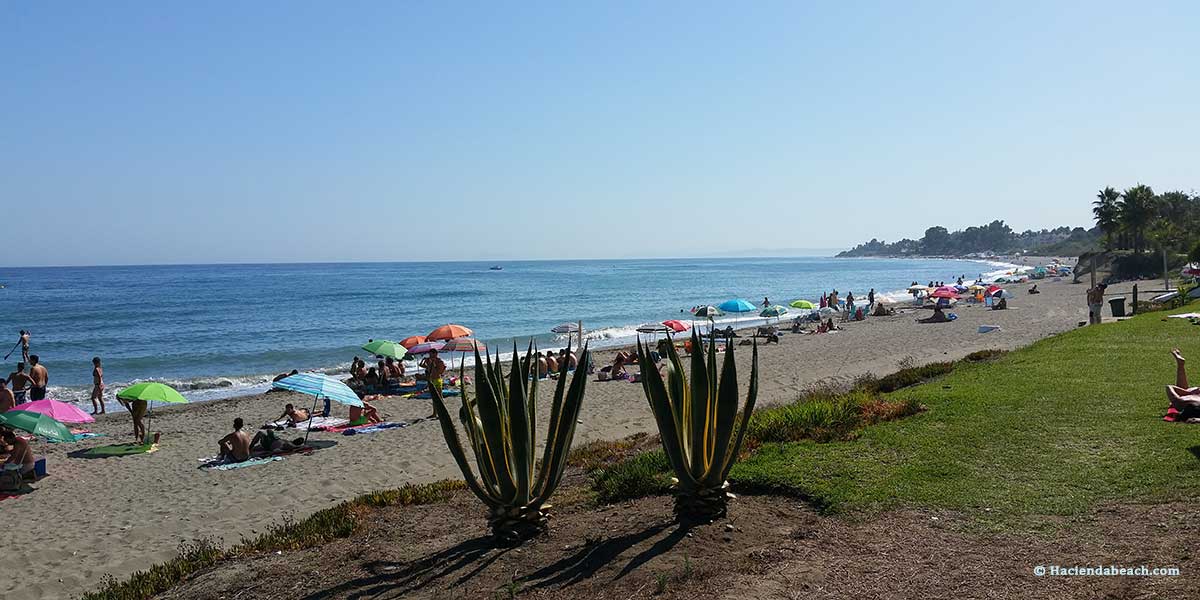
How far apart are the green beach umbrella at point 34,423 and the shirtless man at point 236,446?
Result: 2269mm

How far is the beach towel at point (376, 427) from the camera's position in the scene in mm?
14523

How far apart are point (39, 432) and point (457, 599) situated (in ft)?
29.7

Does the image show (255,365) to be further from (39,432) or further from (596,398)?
(39,432)

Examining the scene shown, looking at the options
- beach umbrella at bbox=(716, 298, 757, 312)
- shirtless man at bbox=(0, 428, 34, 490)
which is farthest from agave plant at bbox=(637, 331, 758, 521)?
beach umbrella at bbox=(716, 298, 757, 312)

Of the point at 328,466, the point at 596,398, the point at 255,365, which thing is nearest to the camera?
the point at 328,466

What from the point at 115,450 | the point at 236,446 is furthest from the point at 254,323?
the point at 236,446

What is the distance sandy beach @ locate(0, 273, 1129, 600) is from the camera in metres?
8.19

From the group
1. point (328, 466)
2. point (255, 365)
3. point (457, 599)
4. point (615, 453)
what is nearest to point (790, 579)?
point (457, 599)

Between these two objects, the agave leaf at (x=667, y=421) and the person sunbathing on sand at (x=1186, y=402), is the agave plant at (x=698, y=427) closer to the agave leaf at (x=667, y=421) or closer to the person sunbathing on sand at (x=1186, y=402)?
the agave leaf at (x=667, y=421)

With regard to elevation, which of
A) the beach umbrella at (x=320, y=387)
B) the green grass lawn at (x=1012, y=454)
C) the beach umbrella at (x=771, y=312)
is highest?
the green grass lawn at (x=1012, y=454)

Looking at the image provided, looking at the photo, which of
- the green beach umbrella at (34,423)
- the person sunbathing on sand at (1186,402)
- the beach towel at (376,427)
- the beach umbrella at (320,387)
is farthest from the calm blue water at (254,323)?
the person sunbathing on sand at (1186,402)

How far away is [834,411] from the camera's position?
8.76 meters

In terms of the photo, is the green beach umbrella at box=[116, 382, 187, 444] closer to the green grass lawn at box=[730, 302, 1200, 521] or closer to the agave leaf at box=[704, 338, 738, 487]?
the green grass lawn at box=[730, 302, 1200, 521]

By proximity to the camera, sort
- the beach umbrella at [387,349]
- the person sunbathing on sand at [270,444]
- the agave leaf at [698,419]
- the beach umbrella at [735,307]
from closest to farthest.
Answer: the agave leaf at [698,419] → the person sunbathing on sand at [270,444] → the beach umbrella at [387,349] → the beach umbrella at [735,307]
